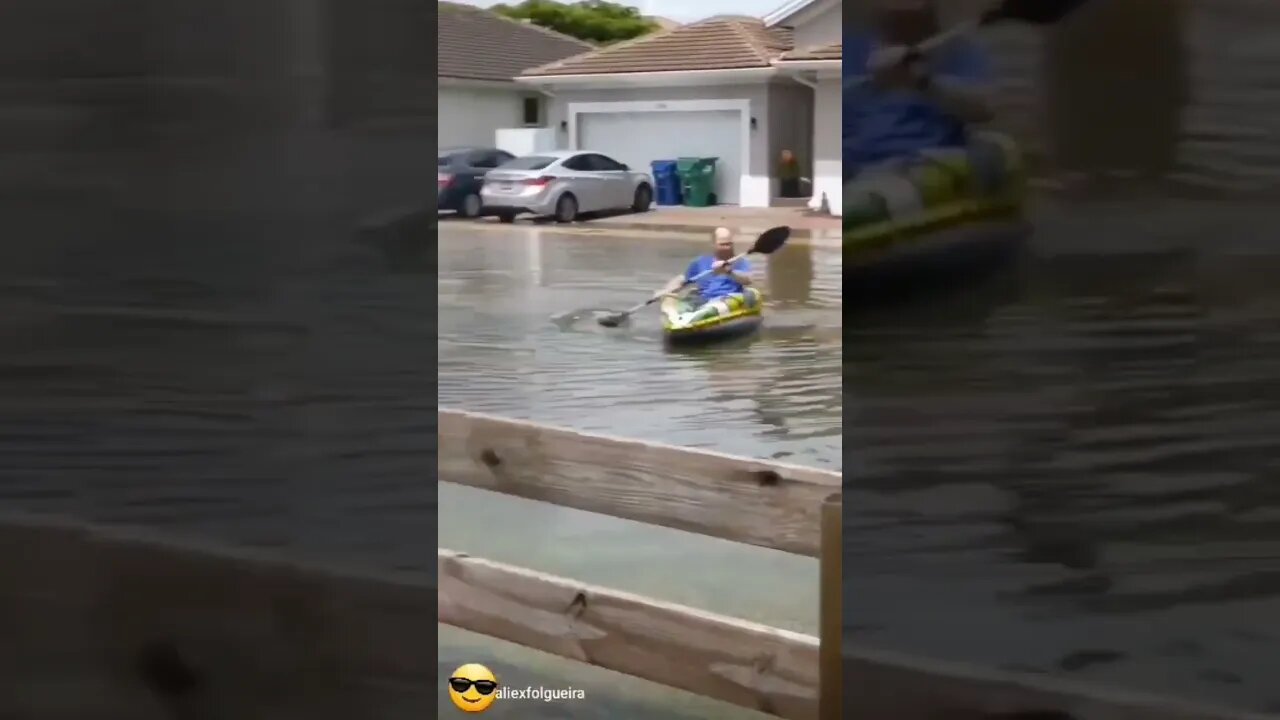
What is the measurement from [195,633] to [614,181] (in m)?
1.78

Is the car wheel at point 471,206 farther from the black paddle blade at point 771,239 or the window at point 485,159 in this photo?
the black paddle blade at point 771,239

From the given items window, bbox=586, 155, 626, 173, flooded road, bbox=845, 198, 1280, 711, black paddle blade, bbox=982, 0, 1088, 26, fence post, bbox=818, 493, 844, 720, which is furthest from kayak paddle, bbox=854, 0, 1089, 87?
window, bbox=586, 155, 626, 173

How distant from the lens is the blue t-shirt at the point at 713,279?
255 centimetres

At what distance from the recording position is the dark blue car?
1.15 m

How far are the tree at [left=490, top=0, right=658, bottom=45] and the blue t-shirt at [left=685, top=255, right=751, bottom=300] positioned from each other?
0.91 m

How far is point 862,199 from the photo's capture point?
745 millimetres

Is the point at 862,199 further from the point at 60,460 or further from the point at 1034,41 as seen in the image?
the point at 60,460

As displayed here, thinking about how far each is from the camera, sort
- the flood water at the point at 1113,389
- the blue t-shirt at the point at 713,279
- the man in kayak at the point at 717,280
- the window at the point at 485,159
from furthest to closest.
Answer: the blue t-shirt at the point at 713,279 → the man in kayak at the point at 717,280 → the window at the point at 485,159 → the flood water at the point at 1113,389

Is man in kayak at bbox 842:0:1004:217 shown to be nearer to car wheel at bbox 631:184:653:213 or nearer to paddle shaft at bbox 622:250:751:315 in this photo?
paddle shaft at bbox 622:250:751:315

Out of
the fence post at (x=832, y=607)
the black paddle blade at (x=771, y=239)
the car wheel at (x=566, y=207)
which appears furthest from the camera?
the car wheel at (x=566, y=207)

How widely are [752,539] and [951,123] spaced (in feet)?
1.93

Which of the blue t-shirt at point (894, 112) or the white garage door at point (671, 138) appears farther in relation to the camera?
the white garage door at point (671, 138)

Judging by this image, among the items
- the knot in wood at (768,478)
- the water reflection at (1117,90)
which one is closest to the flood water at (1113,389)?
the water reflection at (1117,90)

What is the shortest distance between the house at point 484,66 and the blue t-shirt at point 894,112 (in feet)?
0.99
